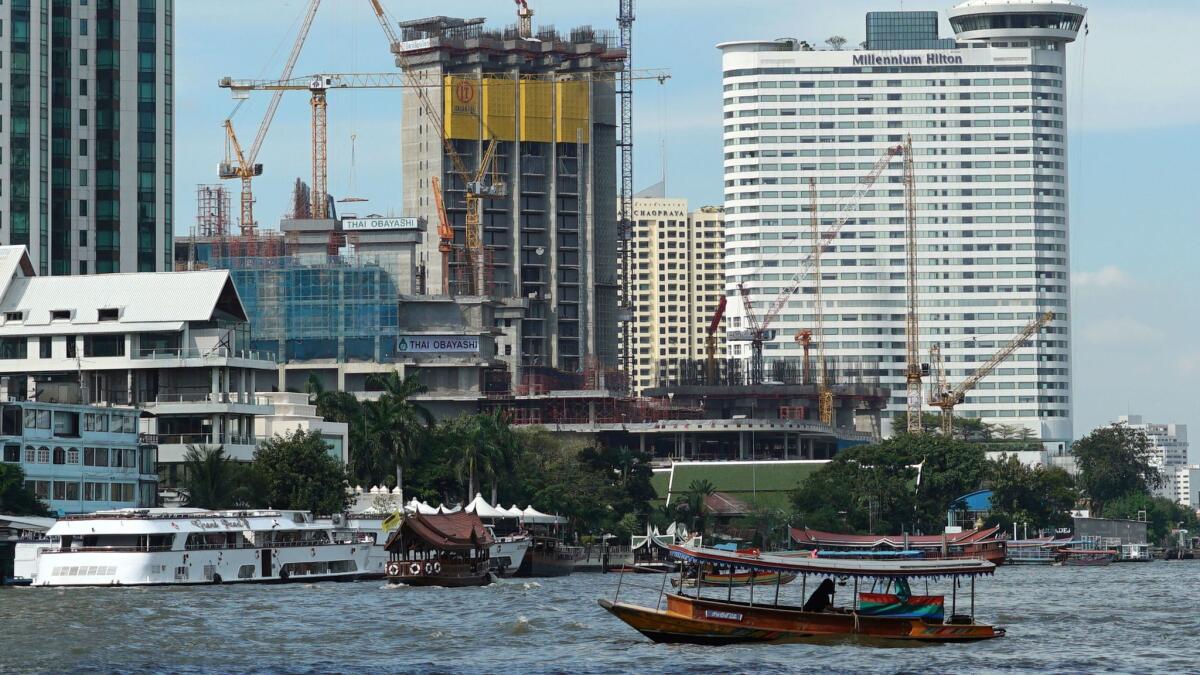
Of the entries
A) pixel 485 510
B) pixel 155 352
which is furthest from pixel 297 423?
pixel 485 510

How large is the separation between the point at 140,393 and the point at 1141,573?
3546 inches

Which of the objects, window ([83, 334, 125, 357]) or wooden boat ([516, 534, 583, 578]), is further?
window ([83, 334, 125, 357])

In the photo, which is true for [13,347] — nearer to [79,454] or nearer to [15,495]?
[79,454]

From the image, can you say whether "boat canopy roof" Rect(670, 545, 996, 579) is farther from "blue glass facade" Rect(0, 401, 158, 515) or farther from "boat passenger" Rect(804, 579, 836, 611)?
"blue glass facade" Rect(0, 401, 158, 515)

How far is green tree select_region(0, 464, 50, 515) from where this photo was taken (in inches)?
5290

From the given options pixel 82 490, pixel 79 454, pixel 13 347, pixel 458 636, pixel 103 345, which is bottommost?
pixel 458 636

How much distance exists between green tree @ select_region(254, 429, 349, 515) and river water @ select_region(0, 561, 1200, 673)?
2800cm

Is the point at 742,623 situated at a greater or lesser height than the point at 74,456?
lesser

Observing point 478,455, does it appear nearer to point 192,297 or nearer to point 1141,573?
point 192,297

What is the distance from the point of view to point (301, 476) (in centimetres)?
16038

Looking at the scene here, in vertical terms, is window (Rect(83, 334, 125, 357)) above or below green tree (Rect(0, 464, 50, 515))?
above

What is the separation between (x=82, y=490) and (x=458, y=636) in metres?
62.0

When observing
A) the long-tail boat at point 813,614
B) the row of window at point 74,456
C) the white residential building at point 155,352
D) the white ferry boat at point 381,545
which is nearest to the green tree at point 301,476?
the white ferry boat at point 381,545

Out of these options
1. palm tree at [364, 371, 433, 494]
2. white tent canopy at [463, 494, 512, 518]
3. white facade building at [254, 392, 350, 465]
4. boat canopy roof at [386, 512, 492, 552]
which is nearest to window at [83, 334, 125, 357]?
white facade building at [254, 392, 350, 465]
